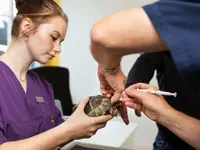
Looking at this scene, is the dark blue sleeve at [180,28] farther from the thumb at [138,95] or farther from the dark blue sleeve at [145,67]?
the dark blue sleeve at [145,67]

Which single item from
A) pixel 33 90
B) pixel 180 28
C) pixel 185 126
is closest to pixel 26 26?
pixel 33 90

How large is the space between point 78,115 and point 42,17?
1.43ft

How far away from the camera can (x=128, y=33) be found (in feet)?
1.60

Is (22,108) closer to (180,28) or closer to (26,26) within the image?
(26,26)

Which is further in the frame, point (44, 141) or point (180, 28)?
point (44, 141)

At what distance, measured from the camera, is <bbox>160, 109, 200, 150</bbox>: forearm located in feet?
2.63

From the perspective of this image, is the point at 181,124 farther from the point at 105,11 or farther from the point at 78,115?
the point at 105,11

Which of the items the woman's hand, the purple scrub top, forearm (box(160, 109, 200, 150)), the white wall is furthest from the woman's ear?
the white wall

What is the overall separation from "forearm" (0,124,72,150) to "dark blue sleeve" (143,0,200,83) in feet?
2.20

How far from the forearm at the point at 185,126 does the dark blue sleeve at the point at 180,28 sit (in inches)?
14.1

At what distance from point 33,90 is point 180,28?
92 centimetres

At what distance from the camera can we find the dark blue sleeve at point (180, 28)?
0.46 meters

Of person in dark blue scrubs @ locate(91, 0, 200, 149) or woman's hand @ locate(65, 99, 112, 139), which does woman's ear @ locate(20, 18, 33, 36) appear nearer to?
woman's hand @ locate(65, 99, 112, 139)

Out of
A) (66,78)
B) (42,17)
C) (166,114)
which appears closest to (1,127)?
(42,17)
